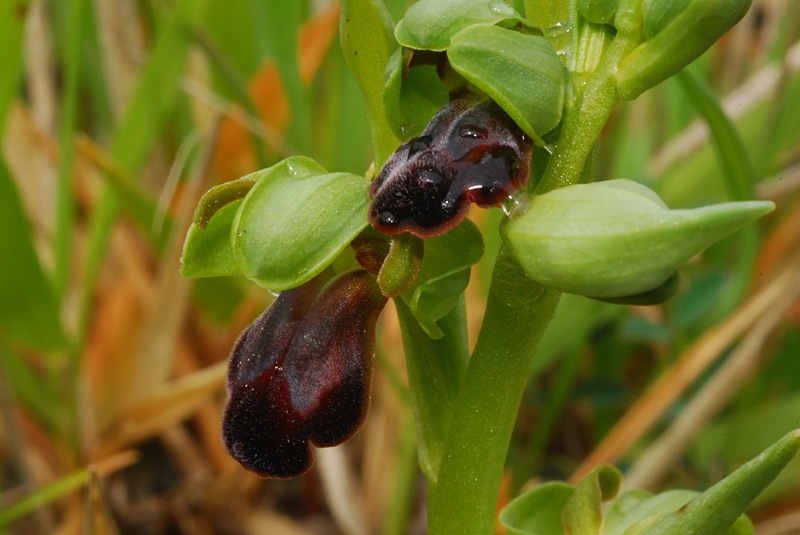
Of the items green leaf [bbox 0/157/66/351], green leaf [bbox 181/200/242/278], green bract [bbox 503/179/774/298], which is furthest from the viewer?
green leaf [bbox 0/157/66/351]

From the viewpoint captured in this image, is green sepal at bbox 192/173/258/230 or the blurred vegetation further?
the blurred vegetation

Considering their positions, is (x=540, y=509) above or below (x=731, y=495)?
below

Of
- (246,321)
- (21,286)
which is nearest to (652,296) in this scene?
(21,286)

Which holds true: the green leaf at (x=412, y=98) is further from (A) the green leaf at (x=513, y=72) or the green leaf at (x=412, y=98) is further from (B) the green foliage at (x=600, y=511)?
(B) the green foliage at (x=600, y=511)

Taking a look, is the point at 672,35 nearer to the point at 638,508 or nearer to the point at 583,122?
the point at 583,122

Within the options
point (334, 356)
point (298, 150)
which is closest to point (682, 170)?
point (298, 150)

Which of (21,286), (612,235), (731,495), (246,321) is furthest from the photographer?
(246,321)

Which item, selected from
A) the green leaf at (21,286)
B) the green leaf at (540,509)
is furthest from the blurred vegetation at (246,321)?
the green leaf at (540,509)

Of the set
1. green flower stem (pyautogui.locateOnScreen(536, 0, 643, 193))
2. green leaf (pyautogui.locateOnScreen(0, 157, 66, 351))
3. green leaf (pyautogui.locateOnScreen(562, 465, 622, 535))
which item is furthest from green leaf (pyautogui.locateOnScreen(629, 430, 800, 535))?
green leaf (pyautogui.locateOnScreen(0, 157, 66, 351))

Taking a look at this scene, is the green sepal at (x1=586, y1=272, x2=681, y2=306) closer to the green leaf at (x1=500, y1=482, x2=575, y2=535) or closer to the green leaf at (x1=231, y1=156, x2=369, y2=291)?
the green leaf at (x1=231, y1=156, x2=369, y2=291)
